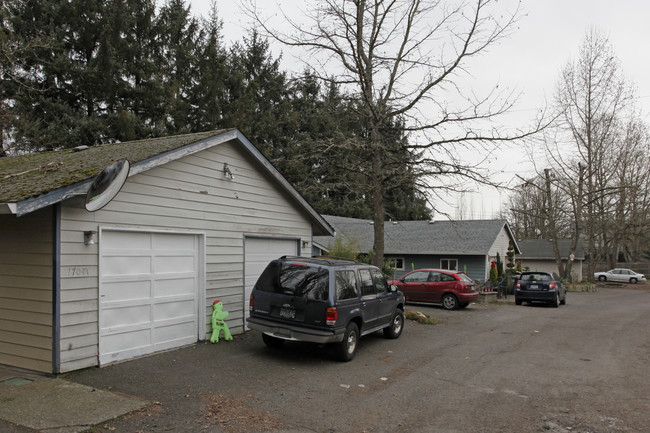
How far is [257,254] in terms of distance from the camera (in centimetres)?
1120

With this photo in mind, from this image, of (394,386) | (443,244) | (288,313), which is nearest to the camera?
(394,386)

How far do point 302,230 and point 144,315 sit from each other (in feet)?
17.7

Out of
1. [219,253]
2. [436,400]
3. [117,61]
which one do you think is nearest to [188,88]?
[117,61]

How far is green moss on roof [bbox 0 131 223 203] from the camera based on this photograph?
6.57 meters

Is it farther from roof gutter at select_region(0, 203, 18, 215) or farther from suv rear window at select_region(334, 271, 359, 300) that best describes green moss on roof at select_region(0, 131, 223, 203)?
suv rear window at select_region(334, 271, 359, 300)

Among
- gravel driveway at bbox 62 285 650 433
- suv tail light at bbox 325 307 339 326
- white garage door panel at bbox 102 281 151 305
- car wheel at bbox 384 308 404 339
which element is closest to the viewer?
gravel driveway at bbox 62 285 650 433

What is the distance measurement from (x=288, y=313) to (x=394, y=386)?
2.19 metres

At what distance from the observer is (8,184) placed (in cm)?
728

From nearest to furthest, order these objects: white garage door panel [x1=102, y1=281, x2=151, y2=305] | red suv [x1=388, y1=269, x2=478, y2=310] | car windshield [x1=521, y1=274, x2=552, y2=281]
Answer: white garage door panel [x1=102, y1=281, x2=151, y2=305] < red suv [x1=388, y1=269, x2=478, y2=310] < car windshield [x1=521, y1=274, x2=552, y2=281]

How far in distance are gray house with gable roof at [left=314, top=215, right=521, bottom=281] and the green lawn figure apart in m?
16.7

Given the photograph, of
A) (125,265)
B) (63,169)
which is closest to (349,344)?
(125,265)

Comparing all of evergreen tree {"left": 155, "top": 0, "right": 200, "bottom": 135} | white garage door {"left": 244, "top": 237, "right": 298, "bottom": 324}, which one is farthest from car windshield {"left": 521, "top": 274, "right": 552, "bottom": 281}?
evergreen tree {"left": 155, "top": 0, "right": 200, "bottom": 135}

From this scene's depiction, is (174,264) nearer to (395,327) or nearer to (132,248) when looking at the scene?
(132,248)

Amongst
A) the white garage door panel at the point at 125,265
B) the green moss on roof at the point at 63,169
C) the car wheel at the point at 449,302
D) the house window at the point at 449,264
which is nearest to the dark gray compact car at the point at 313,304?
the white garage door panel at the point at 125,265
